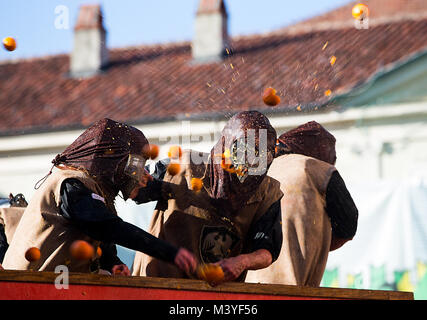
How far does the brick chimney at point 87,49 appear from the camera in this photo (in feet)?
57.9

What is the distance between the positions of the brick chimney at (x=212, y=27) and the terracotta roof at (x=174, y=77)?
33 cm

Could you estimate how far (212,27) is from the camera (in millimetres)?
17188

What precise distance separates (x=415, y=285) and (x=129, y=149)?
308 cm

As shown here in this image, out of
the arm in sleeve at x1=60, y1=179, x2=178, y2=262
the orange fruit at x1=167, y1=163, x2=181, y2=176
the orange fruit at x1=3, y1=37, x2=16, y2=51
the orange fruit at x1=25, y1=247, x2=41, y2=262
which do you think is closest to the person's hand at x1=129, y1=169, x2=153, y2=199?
the orange fruit at x1=167, y1=163, x2=181, y2=176

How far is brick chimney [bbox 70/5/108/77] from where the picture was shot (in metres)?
17.7

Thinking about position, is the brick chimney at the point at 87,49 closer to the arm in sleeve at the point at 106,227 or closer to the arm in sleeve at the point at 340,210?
the arm in sleeve at the point at 340,210

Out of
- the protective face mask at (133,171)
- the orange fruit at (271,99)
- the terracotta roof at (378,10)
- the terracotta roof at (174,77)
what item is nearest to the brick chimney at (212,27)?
the terracotta roof at (174,77)

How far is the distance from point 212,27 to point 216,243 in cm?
1371

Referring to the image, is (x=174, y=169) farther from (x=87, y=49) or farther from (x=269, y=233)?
(x=87, y=49)

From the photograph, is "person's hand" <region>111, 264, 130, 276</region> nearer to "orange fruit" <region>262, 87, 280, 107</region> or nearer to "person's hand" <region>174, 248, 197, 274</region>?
"person's hand" <region>174, 248, 197, 274</region>

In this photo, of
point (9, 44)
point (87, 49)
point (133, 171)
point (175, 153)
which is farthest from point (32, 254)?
point (87, 49)
